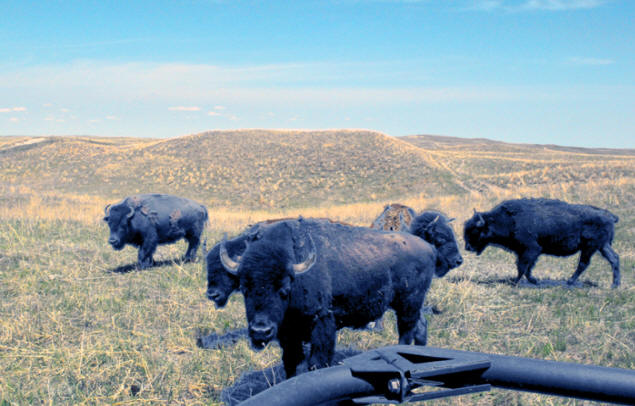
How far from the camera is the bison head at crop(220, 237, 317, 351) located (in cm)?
411

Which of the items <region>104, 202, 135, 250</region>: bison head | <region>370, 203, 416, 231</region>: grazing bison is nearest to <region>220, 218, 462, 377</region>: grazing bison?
<region>370, 203, 416, 231</region>: grazing bison

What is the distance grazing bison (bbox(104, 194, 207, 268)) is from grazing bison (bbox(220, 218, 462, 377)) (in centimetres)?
778

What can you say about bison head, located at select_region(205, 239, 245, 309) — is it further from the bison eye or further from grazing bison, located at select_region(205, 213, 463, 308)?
the bison eye

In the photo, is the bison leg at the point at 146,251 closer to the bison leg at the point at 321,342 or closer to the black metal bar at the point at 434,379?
the bison leg at the point at 321,342

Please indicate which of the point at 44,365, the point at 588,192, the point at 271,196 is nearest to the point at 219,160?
the point at 271,196

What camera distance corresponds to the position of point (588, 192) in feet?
84.5

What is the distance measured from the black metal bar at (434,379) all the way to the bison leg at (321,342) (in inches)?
141

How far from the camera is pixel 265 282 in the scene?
4184mm

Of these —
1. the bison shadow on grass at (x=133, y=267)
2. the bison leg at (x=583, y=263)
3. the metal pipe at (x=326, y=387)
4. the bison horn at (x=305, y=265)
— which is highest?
the metal pipe at (x=326, y=387)

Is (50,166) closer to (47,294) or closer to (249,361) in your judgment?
(47,294)

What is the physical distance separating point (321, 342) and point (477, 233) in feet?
25.7

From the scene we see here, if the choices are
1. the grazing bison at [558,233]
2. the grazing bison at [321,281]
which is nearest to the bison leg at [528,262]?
the grazing bison at [558,233]

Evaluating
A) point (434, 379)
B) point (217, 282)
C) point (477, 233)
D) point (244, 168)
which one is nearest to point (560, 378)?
point (434, 379)

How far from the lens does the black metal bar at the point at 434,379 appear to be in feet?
3.67
